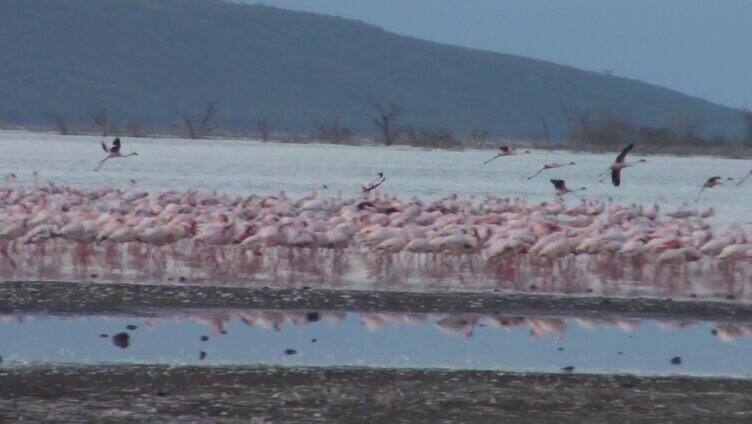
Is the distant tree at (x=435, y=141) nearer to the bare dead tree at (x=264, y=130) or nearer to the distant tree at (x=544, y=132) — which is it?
the distant tree at (x=544, y=132)

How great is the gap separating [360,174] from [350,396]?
34091mm

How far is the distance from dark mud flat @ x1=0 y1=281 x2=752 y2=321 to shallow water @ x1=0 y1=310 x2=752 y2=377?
0.31m

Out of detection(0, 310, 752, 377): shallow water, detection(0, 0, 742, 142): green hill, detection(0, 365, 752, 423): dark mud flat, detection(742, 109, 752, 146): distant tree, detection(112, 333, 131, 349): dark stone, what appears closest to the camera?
detection(0, 365, 752, 423): dark mud flat

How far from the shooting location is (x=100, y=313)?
426 inches

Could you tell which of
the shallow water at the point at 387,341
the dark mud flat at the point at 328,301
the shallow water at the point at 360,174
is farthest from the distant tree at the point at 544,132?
the shallow water at the point at 387,341

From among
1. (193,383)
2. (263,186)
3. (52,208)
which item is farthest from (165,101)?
(193,383)

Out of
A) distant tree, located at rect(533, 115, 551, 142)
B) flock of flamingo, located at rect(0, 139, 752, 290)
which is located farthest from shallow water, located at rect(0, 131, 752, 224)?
distant tree, located at rect(533, 115, 551, 142)

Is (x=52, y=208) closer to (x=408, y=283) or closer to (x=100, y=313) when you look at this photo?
(x=408, y=283)

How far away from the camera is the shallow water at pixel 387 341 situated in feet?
29.8

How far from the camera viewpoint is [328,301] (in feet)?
38.3

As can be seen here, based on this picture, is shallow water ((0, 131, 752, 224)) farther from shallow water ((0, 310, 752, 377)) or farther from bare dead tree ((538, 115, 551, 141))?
shallow water ((0, 310, 752, 377))

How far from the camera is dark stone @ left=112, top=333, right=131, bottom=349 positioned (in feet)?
31.0

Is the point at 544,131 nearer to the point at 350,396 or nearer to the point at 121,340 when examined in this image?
the point at 121,340

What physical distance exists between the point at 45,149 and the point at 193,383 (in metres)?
50.3
